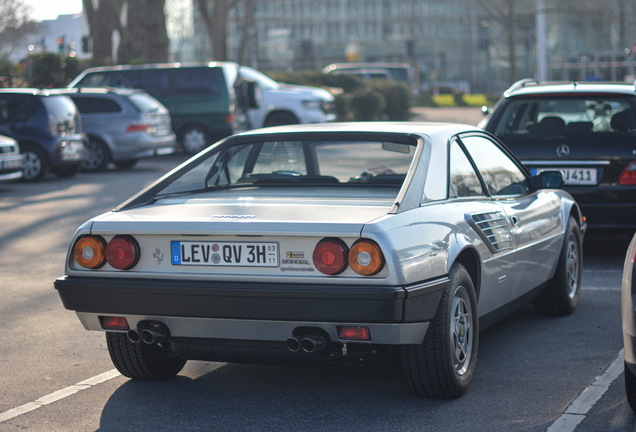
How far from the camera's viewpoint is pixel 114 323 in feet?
14.1

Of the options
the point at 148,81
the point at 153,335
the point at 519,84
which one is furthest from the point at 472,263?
the point at 148,81

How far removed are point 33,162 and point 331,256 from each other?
1360cm

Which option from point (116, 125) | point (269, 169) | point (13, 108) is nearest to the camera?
point (269, 169)

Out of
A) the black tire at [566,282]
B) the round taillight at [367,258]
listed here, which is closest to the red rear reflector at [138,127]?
the black tire at [566,282]

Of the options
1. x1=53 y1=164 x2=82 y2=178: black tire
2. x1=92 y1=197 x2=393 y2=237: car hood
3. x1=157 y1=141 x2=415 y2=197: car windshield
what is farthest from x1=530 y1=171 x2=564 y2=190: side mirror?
x1=53 y1=164 x2=82 y2=178: black tire

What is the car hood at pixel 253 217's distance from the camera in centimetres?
392

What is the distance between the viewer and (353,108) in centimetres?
3011

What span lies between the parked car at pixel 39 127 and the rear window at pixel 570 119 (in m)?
10.2

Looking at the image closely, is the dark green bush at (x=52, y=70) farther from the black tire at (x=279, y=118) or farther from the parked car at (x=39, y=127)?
the parked car at (x=39, y=127)

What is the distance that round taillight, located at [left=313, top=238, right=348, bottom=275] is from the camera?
12.6 feet

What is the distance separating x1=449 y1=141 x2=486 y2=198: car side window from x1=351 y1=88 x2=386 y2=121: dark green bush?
24784mm

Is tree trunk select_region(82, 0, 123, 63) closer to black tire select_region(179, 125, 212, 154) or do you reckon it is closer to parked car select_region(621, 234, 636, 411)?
black tire select_region(179, 125, 212, 154)

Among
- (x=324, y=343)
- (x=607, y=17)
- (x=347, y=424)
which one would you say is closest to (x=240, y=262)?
(x=324, y=343)

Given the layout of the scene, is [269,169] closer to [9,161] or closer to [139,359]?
[139,359]
